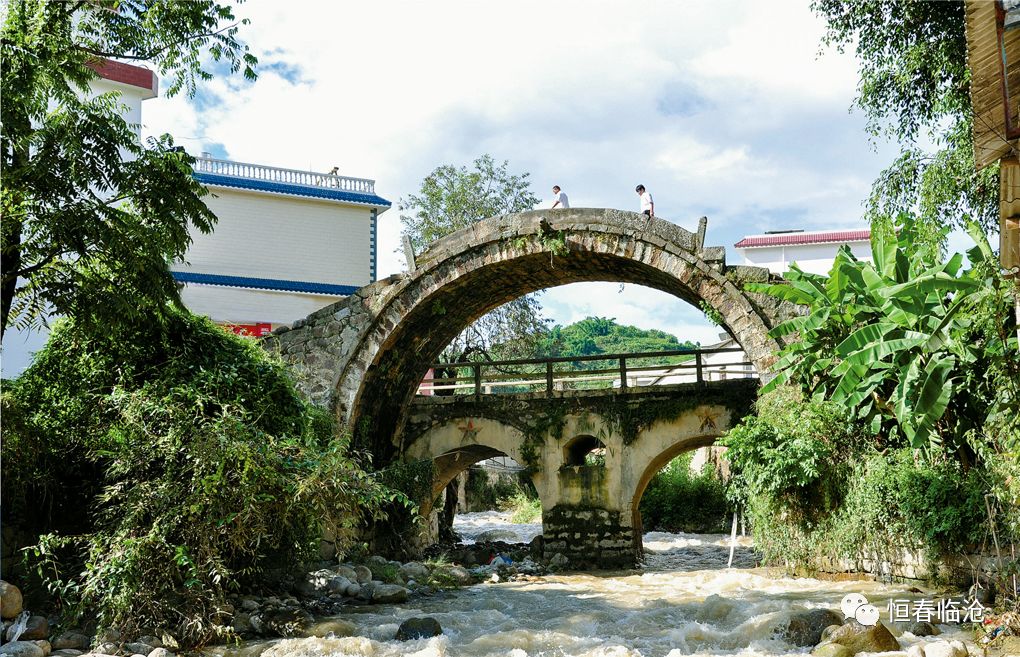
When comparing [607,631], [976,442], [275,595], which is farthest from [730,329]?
[275,595]

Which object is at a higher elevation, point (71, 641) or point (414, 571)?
point (414, 571)

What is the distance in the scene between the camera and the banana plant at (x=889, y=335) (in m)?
9.34

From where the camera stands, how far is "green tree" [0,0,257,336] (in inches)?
297

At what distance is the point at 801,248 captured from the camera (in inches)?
1002

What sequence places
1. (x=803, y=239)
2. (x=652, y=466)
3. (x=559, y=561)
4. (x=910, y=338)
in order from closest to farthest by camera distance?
1. (x=910, y=338)
2. (x=559, y=561)
3. (x=652, y=466)
4. (x=803, y=239)

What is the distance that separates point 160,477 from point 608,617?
4.60 meters

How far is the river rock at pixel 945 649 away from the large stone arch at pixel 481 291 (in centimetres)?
528

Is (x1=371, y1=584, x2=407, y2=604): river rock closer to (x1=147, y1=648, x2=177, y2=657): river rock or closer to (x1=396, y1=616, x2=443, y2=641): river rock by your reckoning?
(x1=396, y1=616, x2=443, y2=641): river rock

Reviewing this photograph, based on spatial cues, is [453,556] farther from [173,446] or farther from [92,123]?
[92,123]

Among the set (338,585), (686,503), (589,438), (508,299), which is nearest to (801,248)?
(686,503)

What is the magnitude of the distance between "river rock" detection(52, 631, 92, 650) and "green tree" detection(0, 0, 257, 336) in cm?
263

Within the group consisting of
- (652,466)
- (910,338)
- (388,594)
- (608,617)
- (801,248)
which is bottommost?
(608,617)

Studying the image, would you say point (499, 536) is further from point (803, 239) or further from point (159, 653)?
point (159, 653)

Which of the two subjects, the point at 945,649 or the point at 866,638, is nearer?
the point at 945,649
